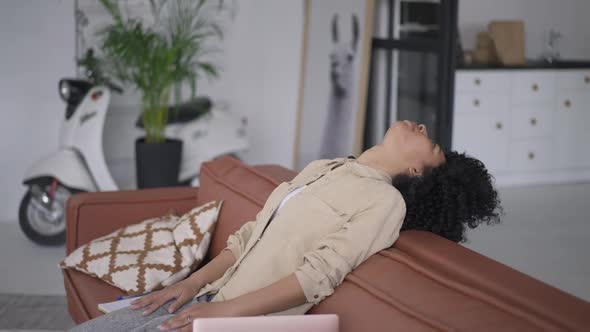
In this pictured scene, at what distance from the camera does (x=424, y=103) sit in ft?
14.9

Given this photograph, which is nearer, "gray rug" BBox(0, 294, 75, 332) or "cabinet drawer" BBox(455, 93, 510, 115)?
"gray rug" BBox(0, 294, 75, 332)

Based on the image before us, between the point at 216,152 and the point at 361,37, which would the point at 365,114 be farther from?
the point at 216,152

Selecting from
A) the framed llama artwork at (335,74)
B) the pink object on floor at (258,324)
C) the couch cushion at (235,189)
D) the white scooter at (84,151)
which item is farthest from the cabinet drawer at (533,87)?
the pink object on floor at (258,324)

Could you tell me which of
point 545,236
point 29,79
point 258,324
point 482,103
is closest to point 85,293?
point 258,324

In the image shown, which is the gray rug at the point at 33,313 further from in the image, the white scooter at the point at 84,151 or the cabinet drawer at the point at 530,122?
the cabinet drawer at the point at 530,122

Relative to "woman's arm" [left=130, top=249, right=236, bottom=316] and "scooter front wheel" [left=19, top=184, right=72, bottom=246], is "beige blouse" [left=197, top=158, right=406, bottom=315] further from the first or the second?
"scooter front wheel" [left=19, top=184, right=72, bottom=246]

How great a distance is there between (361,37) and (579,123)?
1.89 meters

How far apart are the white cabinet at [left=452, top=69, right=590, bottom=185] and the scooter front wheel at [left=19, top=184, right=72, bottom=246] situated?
2.69m

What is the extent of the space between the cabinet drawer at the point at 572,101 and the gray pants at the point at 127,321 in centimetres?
445

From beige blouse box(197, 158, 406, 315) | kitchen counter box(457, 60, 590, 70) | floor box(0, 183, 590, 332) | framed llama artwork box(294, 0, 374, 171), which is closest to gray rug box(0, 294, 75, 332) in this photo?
floor box(0, 183, 590, 332)

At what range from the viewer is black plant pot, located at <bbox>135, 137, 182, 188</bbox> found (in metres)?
4.36

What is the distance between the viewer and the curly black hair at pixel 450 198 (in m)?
1.70

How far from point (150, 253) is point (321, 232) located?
2.82 ft

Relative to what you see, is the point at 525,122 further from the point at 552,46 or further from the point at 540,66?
the point at 552,46
